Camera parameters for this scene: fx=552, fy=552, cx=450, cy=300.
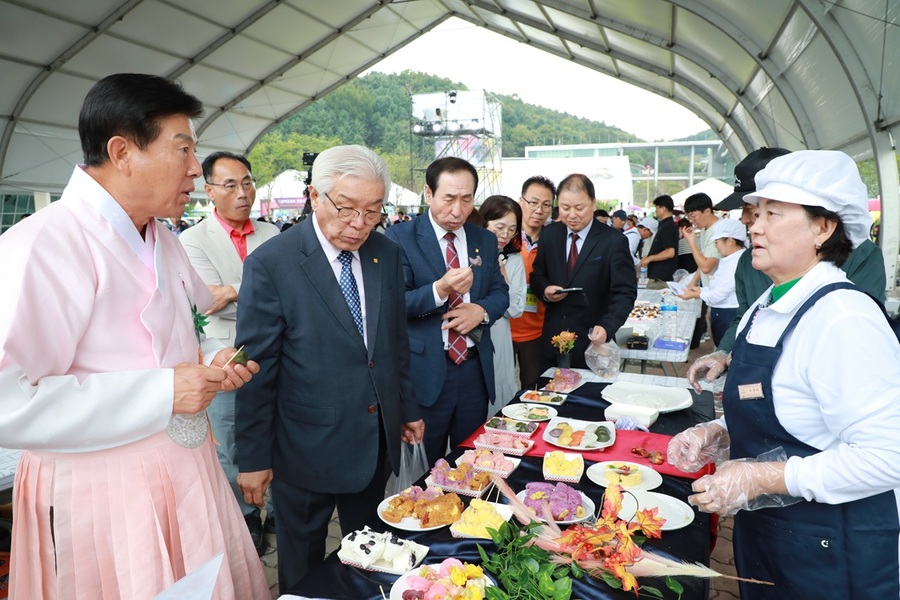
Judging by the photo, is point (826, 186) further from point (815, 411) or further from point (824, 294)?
point (815, 411)

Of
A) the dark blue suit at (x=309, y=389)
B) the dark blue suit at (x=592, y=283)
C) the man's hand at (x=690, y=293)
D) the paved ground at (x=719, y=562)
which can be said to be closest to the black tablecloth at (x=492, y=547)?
the dark blue suit at (x=309, y=389)

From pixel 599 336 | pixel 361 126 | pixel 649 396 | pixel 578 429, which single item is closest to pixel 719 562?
pixel 649 396

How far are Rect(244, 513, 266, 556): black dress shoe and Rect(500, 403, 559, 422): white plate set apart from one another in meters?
1.66

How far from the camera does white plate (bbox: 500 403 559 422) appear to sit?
2469 millimetres

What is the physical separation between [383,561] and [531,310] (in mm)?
2855

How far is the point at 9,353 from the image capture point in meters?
1.10

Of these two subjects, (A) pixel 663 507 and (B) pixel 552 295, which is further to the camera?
(B) pixel 552 295

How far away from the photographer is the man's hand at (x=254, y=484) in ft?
6.23

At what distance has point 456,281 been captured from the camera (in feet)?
7.86

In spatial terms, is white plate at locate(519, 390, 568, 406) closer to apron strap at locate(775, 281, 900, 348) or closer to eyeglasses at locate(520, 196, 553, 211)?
apron strap at locate(775, 281, 900, 348)

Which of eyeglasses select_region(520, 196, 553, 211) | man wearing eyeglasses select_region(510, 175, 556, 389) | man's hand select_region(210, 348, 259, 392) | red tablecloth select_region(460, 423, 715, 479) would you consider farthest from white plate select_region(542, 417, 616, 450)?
eyeglasses select_region(520, 196, 553, 211)

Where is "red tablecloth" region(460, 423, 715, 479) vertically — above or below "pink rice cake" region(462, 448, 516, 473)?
below

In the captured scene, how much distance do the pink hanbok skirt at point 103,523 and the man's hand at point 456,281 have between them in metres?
1.29

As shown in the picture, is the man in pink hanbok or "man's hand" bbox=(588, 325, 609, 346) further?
"man's hand" bbox=(588, 325, 609, 346)
